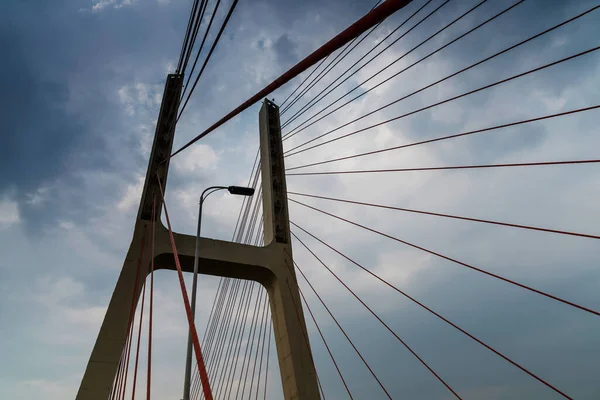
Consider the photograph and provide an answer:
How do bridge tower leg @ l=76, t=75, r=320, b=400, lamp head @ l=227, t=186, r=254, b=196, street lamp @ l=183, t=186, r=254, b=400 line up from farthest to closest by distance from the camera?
lamp head @ l=227, t=186, r=254, b=196 < bridge tower leg @ l=76, t=75, r=320, b=400 < street lamp @ l=183, t=186, r=254, b=400

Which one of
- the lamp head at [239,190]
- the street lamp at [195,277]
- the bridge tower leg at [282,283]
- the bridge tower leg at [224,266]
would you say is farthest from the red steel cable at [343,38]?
the bridge tower leg at [282,283]

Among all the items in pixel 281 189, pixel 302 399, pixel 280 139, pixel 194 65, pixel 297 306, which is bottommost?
pixel 302 399

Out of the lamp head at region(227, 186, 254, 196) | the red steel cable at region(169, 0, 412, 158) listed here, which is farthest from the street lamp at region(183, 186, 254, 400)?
the red steel cable at region(169, 0, 412, 158)

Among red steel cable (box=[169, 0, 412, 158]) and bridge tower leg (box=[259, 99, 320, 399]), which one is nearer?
red steel cable (box=[169, 0, 412, 158])

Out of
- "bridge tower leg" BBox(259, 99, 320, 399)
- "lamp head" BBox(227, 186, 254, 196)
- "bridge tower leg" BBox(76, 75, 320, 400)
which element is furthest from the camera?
"lamp head" BBox(227, 186, 254, 196)

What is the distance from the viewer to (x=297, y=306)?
31.9 feet

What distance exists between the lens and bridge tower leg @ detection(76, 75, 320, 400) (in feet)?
24.1

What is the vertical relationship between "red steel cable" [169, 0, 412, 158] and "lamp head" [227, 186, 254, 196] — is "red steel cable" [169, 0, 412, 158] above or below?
below

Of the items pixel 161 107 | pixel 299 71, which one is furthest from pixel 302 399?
pixel 161 107

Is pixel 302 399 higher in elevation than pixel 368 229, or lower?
lower

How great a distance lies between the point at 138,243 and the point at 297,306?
402 centimetres

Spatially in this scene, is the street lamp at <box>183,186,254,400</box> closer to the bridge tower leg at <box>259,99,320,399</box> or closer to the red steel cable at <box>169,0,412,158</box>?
the bridge tower leg at <box>259,99,320,399</box>

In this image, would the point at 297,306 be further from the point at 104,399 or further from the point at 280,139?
the point at 280,139

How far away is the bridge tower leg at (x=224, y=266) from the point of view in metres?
7.35
